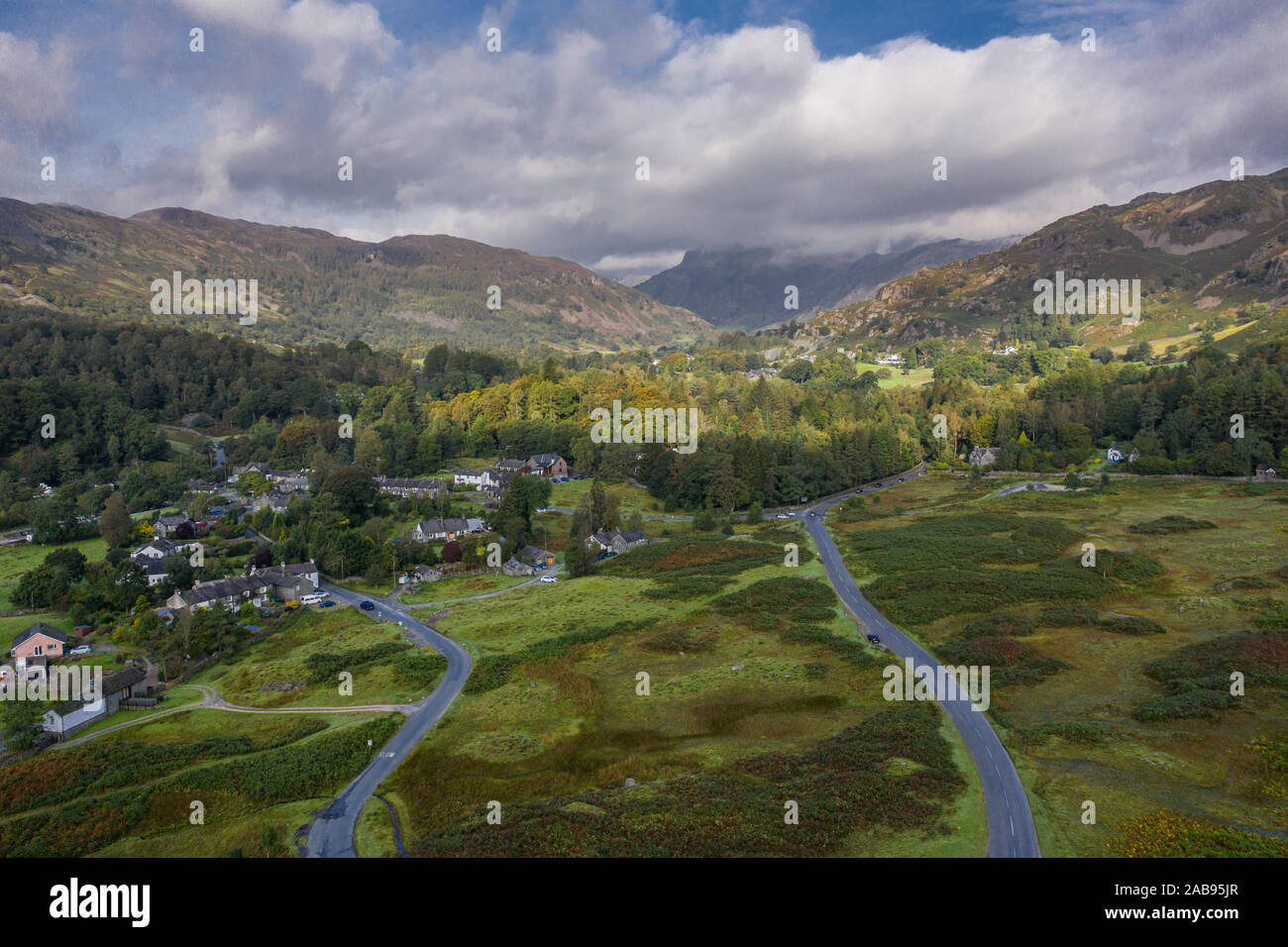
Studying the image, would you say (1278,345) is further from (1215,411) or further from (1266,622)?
(1266,622)

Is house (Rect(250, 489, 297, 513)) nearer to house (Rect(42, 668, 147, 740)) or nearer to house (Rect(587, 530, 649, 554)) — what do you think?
house (Rect(587, 530, 649, 554))

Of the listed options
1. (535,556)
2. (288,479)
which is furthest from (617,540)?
(288,479)

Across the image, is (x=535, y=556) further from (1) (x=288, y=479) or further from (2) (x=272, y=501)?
(1) (x=288, y=479)

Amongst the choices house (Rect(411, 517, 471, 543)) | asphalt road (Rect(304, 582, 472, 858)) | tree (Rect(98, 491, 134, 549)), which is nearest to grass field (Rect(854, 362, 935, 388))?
house (Rect(411, 517, 471, 543))

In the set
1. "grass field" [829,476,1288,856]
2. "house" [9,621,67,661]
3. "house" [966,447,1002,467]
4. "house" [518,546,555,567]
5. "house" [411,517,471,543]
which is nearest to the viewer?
"grass field" [829,476,1288,856]

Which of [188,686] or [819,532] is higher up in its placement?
[819,532]
